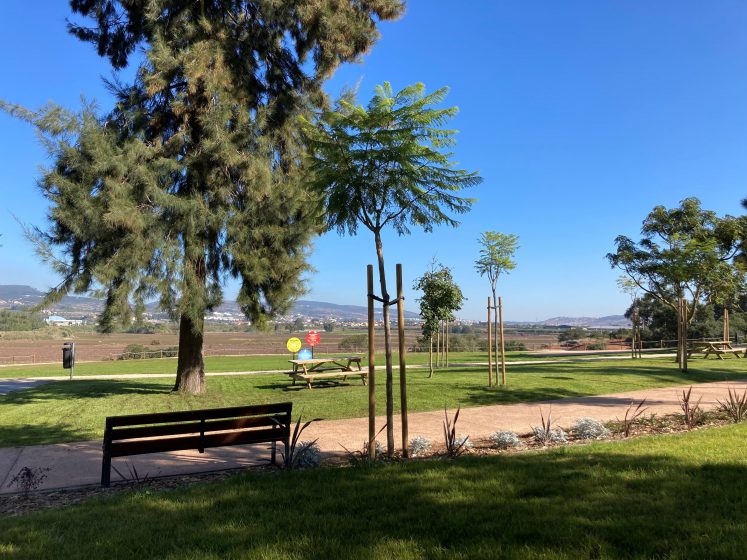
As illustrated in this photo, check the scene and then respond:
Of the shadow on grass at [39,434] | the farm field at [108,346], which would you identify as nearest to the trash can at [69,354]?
the farm field at [108,346]

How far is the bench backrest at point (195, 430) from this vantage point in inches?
223

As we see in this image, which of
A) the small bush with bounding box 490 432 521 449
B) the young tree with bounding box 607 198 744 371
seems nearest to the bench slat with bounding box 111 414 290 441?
the small bush with bounding box 490 432 521 449

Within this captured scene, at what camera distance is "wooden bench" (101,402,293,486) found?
564 centimetres

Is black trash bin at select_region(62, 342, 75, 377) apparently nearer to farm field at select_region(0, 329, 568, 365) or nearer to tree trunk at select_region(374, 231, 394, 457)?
farm field at select_region(0, 329, 568, 365)

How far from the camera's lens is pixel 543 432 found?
7.18 metres

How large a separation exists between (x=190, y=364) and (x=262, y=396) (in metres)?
2.43

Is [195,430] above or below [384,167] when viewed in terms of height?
below

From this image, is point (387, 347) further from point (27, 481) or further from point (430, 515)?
point (27, 481)

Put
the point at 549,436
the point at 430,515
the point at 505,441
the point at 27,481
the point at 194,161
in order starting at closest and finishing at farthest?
the point at 430,515 → the point at 27,481 → the point at 505,441 → the point at 549,436 → the point at 194,161

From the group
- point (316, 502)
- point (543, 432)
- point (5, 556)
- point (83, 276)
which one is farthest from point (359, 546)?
point (83, 276)

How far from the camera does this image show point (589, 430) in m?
7.36

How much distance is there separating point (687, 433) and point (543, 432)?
2.07m

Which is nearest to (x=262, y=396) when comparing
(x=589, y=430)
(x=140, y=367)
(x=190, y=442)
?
(x=190, y=442)

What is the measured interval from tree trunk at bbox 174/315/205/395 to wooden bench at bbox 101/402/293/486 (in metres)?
7.84
